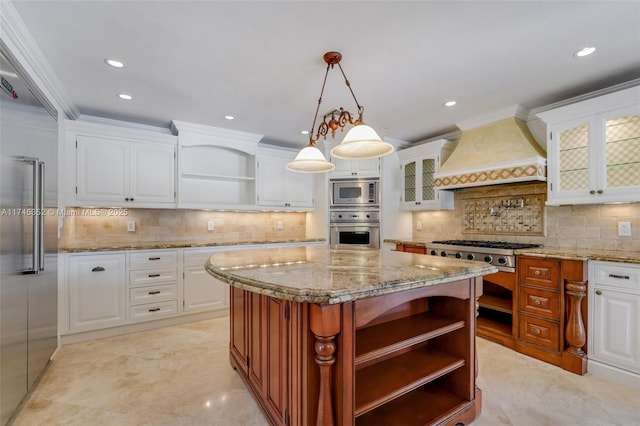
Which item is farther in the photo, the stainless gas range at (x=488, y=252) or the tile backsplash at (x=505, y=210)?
the tile backsplash at (x=505, y=210)

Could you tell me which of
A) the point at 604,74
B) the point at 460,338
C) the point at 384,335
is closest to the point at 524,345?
the point at 460,338

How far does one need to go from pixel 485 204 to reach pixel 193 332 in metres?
3.65

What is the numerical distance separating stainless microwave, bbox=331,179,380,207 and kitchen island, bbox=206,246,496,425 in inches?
89.8

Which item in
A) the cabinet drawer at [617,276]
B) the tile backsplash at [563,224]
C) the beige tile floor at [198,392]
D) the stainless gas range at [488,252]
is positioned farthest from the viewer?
the stainless gas range at [488,252]

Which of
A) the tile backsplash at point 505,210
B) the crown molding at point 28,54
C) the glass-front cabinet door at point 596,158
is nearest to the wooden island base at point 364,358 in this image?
the glass-front cabinet door at point 596,158

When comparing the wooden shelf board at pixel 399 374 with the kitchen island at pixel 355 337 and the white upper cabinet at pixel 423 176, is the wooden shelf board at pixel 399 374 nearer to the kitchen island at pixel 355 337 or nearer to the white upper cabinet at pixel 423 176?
the kitchen island at pixel 355 337

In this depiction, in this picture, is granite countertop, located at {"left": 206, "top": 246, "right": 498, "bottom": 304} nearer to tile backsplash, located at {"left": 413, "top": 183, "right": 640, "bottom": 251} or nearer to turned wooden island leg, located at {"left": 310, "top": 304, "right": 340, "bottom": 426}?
turned wooden island leg, located at {"left": 310, "top": 304, "right": 340, "bottom": 426}

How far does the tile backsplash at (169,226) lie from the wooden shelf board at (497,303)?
9.12 ft

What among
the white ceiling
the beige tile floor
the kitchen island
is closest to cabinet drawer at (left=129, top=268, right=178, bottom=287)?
the beige tile floor

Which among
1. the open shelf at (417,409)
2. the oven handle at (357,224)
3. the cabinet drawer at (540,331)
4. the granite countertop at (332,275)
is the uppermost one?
the oven handle at (357,224)

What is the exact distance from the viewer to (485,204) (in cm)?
352

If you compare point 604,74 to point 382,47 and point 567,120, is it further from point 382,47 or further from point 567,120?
point 382,47

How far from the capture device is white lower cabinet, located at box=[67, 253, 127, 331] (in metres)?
2.79

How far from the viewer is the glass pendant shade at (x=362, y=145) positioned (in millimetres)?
1814
